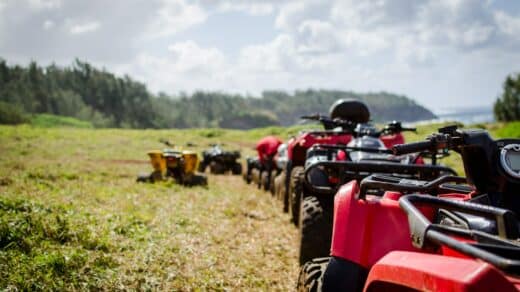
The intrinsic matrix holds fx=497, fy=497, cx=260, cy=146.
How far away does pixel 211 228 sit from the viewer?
6.95 metres

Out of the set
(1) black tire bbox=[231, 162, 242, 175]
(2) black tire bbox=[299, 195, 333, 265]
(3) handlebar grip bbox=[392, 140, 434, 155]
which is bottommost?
(1) black tire bbox=[231, 162, 242, 175]

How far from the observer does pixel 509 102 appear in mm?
37094

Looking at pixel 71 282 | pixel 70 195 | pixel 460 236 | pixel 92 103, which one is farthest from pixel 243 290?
pixel 92 103

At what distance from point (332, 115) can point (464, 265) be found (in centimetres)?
761

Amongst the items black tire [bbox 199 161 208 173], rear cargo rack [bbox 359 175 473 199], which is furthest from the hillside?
rear cargo rack [bbox 359 175 473 199]

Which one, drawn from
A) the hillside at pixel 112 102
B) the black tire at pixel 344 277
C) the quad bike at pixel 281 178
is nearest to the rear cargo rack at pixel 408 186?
the black tire at pixel 344 277

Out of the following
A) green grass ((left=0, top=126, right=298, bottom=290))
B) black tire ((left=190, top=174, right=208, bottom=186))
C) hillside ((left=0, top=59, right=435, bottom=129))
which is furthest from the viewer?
hillside ((left=0, top=59, right=435, bottom=129))

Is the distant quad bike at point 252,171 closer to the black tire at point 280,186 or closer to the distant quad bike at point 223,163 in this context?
the distant quad bike at point 223,163

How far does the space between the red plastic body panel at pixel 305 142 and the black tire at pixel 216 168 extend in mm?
8735

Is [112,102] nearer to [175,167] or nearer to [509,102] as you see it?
[509,102]

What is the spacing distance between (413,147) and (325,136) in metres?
5.89

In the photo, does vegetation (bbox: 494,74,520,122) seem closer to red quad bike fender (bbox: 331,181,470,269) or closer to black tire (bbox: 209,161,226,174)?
black tire (bbox: 209,161,226,174)

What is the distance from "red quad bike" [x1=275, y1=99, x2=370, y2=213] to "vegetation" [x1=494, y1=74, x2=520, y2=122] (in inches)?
1262

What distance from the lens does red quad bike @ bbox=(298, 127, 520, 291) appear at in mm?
1569
